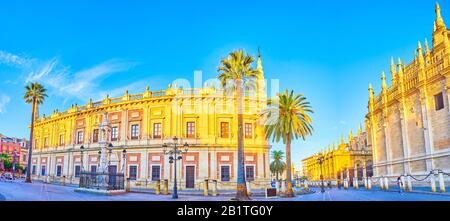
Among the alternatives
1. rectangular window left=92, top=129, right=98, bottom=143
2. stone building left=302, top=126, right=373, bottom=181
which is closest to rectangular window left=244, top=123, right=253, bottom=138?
rectangular window left=92, top=129, right=98, bottom=143

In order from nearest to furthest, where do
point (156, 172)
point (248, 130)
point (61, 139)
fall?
1. point (248, 130)
2. point (156, 172)
3. point (61, 139)

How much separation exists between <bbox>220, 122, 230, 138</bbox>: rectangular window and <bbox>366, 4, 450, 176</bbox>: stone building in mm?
14910

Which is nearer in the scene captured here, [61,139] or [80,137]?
[80,137]

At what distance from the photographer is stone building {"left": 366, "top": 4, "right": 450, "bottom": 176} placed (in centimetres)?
2253

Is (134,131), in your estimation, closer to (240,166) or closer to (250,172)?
(250,172)

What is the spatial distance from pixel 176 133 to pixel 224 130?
3799 mm

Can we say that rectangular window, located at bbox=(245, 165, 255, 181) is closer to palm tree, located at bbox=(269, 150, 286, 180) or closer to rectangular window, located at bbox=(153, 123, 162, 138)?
rectangular window, located at bbox=(153, 123, 162, 138)

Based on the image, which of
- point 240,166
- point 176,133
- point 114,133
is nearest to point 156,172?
point 176,133

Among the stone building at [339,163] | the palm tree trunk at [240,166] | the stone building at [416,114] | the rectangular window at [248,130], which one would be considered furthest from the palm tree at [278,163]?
the palm tree trunk at [240,166]

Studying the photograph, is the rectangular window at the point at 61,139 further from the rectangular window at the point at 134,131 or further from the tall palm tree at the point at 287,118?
the tall palm tree at the point at 287,118

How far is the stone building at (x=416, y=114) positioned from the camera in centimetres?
2253

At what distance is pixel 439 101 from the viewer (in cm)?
Answer: 2312
